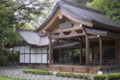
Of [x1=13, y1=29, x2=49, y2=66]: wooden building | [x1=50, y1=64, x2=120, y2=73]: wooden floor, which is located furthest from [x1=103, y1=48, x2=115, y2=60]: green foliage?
[x1=13, y1=29, x2=49, y2=66]: wooden building

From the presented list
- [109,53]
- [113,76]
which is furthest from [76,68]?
[109,53]

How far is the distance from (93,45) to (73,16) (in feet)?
23.0

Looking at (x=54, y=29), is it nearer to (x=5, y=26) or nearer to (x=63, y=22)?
(x=63, y=22)

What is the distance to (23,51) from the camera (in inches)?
1003

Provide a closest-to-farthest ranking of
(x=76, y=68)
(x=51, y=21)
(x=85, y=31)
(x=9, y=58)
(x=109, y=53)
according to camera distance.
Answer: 1. (x=85, y=31)
2. (x=76, y=68)
3. (x=51, y=21)
4. (x=109, y=53)
5. (x=9, y=58)

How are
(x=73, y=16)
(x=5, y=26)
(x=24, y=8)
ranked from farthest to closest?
(x=24, y=8), (x=5, y=26), (x=73, y=16)

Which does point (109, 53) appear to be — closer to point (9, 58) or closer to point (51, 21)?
point (51, 21)

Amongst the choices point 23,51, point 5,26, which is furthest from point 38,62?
point 5,26

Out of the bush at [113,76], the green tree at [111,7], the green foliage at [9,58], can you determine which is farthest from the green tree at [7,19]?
the bush at [113,76]

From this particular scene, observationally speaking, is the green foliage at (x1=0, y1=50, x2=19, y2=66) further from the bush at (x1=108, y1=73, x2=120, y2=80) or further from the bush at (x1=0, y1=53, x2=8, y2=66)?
the bush at (x1=108, y1=73, x2=120, y2=80)

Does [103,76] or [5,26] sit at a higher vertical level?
[5,26]

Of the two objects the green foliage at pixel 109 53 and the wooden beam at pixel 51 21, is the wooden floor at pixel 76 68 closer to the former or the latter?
the wooden beam at pixel 51 21

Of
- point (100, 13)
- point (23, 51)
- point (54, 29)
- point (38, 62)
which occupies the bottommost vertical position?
point (38, 62)

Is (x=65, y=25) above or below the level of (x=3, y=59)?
above
